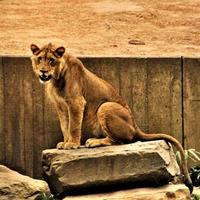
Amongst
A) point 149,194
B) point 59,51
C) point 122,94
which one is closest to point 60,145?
point 59,51

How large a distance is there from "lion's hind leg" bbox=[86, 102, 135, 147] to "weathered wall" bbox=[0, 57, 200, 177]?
1.29 meters

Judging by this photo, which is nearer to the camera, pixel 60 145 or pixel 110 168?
pixel 110 168

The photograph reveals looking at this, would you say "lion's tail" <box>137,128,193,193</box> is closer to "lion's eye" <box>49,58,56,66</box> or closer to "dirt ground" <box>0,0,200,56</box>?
"lion's eye" <box>49,58,56,66</box>

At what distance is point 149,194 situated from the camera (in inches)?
483

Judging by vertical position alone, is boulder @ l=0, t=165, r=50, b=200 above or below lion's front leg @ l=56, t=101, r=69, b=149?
below

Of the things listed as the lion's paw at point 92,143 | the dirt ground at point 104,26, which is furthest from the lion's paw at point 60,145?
the dirt ground at point 104,26

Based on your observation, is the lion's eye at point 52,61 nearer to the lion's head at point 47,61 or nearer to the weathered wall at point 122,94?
the lion's head at point 47,61

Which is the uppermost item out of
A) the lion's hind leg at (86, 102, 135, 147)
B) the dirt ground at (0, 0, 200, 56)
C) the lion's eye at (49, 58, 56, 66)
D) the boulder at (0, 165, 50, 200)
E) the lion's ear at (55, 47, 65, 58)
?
the lion's ear at (55, 47, 65, 58)

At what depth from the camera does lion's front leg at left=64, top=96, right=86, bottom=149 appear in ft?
41.6

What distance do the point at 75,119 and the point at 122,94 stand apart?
162cm

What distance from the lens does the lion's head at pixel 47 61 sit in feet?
40.4

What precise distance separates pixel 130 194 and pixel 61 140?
6.74ft

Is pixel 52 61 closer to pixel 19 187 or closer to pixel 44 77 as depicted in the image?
pixel 44 77

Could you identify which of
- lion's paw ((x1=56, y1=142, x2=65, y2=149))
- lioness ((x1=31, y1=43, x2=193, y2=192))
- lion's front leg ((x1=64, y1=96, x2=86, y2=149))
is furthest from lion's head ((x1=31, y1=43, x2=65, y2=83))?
lion's paw ((x1=56, y1=142, x2=65, y2=149))
